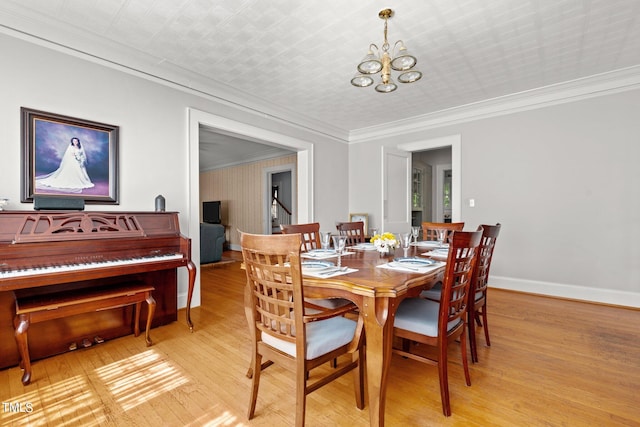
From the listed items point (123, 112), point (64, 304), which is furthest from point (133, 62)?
point (64, 304)

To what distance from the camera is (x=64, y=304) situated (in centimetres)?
201

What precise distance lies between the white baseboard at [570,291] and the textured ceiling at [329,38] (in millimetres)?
2470

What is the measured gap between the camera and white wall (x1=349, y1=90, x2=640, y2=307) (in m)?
3.41

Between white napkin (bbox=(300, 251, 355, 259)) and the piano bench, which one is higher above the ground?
white napkin (bbox=(300, 251, 355, 259))

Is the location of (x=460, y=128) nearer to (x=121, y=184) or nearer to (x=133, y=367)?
(x=121, y=184)

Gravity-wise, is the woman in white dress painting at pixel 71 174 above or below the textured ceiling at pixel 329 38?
below

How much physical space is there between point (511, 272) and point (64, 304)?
15.7 ft

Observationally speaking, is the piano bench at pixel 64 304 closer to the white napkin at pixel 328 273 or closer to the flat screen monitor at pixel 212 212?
the white napkin at pixel 328 273

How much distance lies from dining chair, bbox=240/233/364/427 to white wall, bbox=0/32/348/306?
2036 mm

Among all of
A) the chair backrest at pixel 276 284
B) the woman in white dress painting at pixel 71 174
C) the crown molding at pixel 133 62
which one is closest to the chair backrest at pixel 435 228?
the chair backrest at pixel 276 284

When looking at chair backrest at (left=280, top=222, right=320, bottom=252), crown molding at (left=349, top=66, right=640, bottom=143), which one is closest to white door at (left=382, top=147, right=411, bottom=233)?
crown molding at (left=349, top=66, right=640, bottom=143)

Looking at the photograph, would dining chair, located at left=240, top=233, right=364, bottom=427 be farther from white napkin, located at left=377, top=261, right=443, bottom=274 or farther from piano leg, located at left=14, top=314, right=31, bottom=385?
piano leg, located at left=14, top=314, right=31, bottom=385

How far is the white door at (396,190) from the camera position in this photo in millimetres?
4785

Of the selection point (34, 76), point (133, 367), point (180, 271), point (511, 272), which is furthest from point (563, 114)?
point (34, 76)
